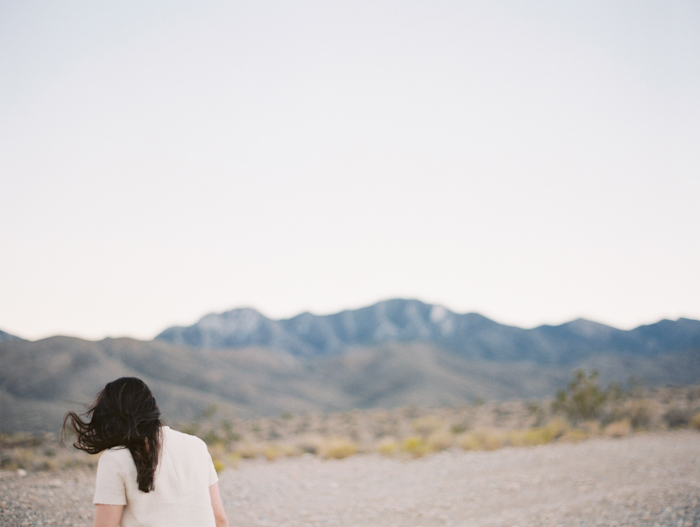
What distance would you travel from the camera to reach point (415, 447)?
15484mm

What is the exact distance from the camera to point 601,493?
27.7ft

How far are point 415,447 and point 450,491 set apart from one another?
5.92 meters

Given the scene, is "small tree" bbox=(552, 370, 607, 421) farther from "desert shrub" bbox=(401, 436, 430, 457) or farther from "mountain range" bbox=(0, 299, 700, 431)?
"mountain range" bbox=(0, 299, 700, 431)

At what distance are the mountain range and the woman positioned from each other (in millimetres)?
16563

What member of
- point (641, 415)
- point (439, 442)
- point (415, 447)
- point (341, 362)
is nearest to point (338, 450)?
point (415, 447)

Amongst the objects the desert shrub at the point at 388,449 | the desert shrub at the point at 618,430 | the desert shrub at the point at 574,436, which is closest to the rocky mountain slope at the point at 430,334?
the desert shrub at the point at 618,430

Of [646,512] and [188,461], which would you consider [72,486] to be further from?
[646,512]

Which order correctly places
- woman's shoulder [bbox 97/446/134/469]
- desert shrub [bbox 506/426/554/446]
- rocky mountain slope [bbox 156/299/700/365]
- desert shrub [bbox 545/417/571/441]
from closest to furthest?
1. woman's shoulder [bbox 97/446/134/469]
2. desert shrub [bbox 506/426/554/446]
3. desert shrub [bbox 545/417/571/441]
4. rocky mountain slope [bbox 156/299/700/365]

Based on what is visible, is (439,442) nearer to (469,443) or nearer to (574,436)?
(469,443)

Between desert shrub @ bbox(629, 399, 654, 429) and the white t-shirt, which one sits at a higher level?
the white t-shirt

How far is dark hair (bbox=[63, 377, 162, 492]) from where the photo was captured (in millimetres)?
2406

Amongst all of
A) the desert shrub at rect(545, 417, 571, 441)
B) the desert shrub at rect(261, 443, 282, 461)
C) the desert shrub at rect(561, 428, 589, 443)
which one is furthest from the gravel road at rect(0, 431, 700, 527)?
the desert shrub at rect(545, 417, 571, 441)

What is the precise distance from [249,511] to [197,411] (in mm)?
49940

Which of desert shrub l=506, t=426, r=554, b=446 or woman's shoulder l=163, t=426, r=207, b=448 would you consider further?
desert shrub l=506, t=426, r=554, b=446
